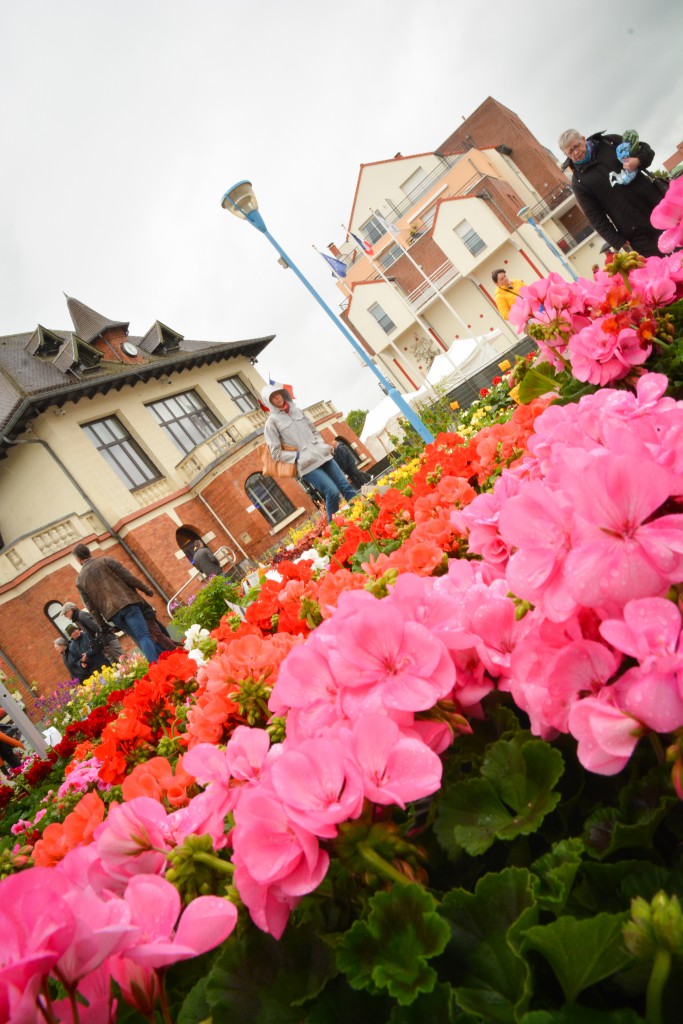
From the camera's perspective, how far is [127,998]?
0.46 m

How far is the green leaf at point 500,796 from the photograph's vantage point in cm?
48

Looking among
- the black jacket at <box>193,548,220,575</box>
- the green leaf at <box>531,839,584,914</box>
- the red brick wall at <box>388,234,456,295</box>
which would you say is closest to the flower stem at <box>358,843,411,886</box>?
the green leaf at <box>531,839,584,914</box>

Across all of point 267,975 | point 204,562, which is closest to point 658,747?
point 267,975

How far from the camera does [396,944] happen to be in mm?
425

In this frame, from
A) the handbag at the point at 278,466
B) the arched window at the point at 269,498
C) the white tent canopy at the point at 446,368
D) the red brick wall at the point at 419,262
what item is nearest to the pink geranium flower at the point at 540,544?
the handbag at the point at 278,466

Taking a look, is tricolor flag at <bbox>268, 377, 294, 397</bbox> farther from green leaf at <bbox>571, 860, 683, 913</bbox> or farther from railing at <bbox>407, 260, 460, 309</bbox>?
railing at <bbox>407, 260, 460, 309</bbox>

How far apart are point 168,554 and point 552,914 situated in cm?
1720

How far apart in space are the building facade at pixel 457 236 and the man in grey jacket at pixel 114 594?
25.5 m

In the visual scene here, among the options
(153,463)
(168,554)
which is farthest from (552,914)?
(153,463)

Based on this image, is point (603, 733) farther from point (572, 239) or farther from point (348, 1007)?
point (572, 239)

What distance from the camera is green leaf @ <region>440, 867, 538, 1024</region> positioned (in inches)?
15.7

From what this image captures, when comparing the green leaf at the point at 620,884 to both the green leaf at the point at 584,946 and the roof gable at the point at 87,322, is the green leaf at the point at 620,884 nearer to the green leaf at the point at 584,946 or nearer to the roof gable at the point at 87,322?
the green leaf at the point at 584,946

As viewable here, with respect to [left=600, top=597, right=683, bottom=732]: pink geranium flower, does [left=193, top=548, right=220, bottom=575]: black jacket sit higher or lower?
higher

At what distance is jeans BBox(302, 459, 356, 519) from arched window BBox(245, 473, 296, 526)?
1279cm
